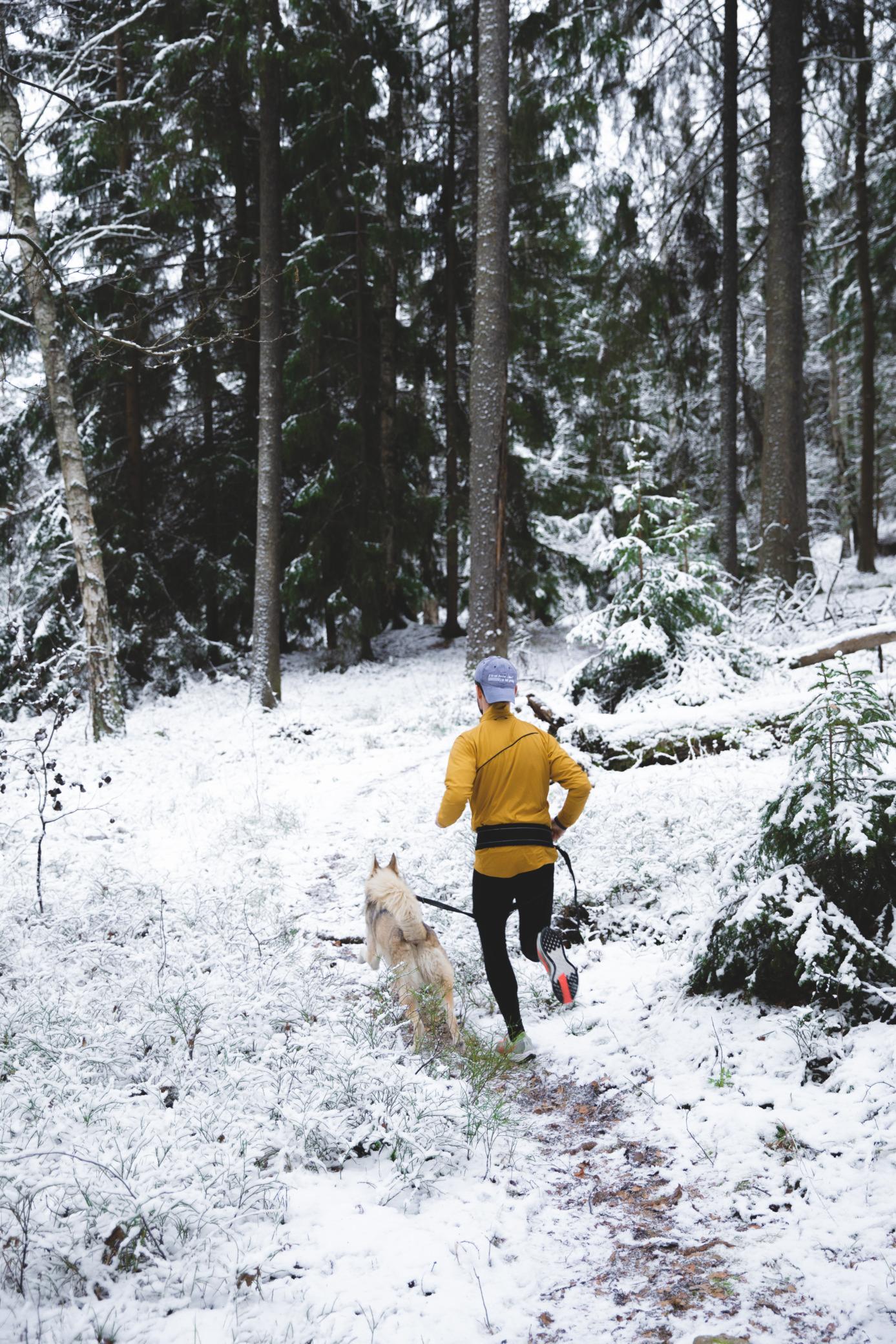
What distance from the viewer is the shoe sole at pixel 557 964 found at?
430 cm

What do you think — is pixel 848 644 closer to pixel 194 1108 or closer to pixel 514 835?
pixel 514 835

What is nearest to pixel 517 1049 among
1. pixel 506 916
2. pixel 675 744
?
pixel 506 916

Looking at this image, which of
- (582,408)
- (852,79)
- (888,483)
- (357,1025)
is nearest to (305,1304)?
(357,1025)

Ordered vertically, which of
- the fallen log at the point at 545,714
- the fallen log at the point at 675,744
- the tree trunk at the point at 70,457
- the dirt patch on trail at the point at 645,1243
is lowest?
the dirt patch on trail at the point at 645,1243

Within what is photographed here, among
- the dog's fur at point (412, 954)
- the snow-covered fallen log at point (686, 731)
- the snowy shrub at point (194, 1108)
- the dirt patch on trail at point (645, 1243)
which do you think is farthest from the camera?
the snow-covered fallen log at point (686, 731)

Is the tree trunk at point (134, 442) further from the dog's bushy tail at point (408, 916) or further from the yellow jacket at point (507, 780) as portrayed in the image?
the yellow jacket at point (507, 780)

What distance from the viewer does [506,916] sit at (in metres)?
4.36

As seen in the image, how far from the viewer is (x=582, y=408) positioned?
58.8ft

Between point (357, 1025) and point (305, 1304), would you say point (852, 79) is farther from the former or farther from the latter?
point (305, 1304)

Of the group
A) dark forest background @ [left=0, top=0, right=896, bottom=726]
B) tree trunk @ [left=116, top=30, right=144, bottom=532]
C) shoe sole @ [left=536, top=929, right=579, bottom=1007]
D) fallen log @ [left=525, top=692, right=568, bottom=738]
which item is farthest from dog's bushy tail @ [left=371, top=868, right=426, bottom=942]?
tree trunk @ [left=116, top=30, right=144, bottom=532]

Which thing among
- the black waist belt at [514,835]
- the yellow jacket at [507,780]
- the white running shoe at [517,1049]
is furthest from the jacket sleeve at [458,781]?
the white running shoe at [517,1049]

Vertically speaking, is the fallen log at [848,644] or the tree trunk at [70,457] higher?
the tree trunk at [70,457]

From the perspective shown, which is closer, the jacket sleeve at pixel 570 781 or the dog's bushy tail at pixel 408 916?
the dog's bushy tail at pixel 408 916

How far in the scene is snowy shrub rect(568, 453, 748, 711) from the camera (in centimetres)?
897
